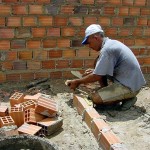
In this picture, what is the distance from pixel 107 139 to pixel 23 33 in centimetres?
255

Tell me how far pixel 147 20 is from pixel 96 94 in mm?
2066

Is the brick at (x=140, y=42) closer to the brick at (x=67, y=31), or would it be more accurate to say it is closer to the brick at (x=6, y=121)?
the brick at (x=67, y=31)

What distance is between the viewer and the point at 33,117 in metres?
4.39

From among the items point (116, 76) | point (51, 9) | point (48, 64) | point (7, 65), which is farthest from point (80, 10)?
point (7, 65)

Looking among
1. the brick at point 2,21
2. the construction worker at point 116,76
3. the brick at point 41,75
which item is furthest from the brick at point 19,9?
the construction worker at point 116,76

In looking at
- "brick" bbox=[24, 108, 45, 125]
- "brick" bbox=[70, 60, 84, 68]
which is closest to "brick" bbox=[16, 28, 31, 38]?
"brick" bbox=[70, 60, 84, 68]

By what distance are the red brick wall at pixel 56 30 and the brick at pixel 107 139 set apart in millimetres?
2171

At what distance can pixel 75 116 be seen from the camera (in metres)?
4.80

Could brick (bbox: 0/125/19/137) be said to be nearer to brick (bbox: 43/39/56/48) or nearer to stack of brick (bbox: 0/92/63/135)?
stack of brick (bbox: 0/92/63/135)

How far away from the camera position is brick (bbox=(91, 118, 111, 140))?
407 centimetres

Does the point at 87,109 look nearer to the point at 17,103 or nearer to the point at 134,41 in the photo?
the point at 17,103

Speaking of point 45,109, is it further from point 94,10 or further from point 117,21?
point 117,21

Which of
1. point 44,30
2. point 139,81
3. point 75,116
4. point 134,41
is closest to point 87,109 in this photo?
point 75,116

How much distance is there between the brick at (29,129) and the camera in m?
4.07
